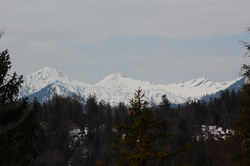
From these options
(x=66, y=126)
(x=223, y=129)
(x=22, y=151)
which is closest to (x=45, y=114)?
(x=66, y=126)

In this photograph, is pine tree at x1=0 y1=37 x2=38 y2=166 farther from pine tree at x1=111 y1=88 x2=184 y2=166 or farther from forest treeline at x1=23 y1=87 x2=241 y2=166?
forest treeline at x1=23 y1=87 x2=241 y2=166

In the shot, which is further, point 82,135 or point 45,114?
point 45,114

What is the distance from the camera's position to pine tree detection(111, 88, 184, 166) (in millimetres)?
13836

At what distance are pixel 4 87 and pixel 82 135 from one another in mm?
148349

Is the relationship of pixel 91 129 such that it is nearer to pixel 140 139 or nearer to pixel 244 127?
pixel 244 127

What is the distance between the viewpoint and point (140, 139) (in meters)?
14.0

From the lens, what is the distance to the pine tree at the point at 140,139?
13.8m

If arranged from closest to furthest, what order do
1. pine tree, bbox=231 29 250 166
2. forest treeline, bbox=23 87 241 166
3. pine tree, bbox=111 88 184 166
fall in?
pine tree, bbox=111 88 184 166 < pine tree, bbox=231 29 250 166 < forest treeline, bbox=23 87 241 166

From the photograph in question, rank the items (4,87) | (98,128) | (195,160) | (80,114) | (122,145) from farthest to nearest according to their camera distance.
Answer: (80,114) → (98,128) → (195,160) → (4,87) → (122,145)

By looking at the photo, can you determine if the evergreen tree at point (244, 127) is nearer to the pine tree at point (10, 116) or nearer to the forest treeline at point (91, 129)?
the pine tree at point (10, 116)

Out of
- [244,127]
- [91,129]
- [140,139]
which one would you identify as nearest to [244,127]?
[244,127]

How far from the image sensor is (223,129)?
16612 cm

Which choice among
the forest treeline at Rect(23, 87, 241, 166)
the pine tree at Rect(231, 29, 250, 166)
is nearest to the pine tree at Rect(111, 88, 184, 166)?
the pine tree at Rect(231, 29, 250, 166)

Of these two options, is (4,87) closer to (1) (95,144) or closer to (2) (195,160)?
(2) (195,160)
